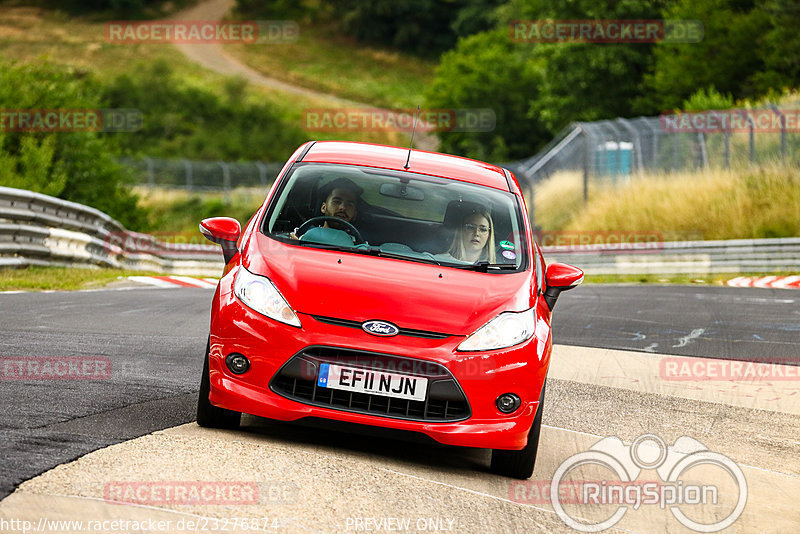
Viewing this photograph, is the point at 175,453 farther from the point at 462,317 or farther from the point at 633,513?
the point at 633,513

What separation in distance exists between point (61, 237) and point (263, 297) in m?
11.7

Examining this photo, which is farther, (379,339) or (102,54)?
(102,54)

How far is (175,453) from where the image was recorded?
5352mm

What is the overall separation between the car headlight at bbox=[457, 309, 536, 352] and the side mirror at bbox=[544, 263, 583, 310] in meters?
0.64

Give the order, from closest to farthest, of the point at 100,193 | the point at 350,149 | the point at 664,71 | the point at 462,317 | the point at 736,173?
the point at 462,317
the point at 350,149
the point at 100,193
the point at 736,173
the point at 664,71

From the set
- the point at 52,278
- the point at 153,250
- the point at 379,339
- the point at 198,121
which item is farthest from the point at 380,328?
the point at 198,121

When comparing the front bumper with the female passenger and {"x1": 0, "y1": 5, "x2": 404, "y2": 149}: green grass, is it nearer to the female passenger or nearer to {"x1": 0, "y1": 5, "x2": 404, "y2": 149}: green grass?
the female passenger

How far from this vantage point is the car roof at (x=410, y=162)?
7.16 metres

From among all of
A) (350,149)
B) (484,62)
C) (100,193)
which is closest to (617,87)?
(484,62)

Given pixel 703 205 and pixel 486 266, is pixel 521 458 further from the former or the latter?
pixel 703 205

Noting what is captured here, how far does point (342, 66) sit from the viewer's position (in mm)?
98875

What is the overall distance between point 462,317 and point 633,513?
1.24m

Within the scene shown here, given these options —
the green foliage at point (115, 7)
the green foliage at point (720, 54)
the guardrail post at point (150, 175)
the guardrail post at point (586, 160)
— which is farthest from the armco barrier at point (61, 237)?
the green foliage at point (115, 7)

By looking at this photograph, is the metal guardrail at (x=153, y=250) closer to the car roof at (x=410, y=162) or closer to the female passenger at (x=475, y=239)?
the car roof at (x=410, y=162)
